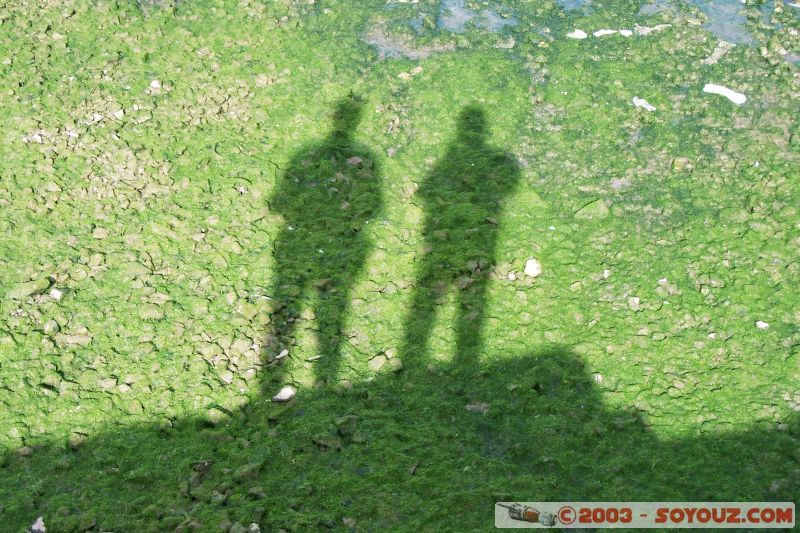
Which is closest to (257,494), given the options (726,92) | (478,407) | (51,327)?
(478,407)

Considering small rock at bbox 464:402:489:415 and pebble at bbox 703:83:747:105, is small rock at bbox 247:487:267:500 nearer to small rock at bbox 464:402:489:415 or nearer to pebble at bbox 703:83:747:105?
small rock at bbox 464:402:489:415

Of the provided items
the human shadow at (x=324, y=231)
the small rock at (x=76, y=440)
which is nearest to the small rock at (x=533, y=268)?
the human shadow at (x=324, y=231)

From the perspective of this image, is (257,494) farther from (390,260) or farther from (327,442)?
(390,260)

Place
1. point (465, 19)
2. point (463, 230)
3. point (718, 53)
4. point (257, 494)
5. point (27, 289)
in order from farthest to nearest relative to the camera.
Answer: point (465, 19) → point (718, 53) → point (463, 230) → point (27, 289) → point (257, 494)

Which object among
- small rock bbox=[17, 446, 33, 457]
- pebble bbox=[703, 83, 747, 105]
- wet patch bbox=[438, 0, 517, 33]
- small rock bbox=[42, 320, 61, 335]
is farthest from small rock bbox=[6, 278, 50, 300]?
pebble bbox=[703, 83, 747, 105]

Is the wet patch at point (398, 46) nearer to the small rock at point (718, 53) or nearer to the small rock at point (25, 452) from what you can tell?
the small rock at point (718, 53)

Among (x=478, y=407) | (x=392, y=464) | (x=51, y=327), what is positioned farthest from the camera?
(x=51, y=327)
